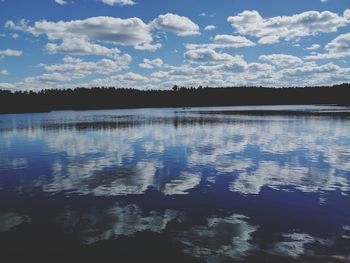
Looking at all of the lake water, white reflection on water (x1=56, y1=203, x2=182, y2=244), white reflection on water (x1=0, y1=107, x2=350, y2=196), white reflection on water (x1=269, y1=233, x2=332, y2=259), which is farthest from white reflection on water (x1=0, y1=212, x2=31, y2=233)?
white reflection on water (x1=269, y1=233, x2=332, y2=259)

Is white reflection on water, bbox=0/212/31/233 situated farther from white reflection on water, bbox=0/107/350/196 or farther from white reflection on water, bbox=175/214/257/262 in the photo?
white reflection on water, bbox=175/214/257/262

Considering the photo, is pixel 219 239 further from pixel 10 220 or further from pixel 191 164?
pixel 191 164

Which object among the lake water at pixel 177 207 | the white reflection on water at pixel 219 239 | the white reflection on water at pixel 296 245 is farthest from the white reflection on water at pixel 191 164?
the white reflection on water at pixel 296 245

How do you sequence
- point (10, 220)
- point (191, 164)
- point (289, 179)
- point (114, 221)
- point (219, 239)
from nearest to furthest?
point (219, 239) < point (114, 221) < point (10, 220) < point (289, 179) < point (191, 164)

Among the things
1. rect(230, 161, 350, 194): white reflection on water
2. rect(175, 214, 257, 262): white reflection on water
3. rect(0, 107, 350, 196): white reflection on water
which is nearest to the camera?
rect(175, 214, 257, 262): white reflection on water

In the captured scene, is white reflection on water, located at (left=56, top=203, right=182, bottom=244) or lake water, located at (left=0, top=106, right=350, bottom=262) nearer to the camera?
lake water, located at (left=0, top=106, right=350, bottom=262)

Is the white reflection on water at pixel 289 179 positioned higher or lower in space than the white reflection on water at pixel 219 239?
higher

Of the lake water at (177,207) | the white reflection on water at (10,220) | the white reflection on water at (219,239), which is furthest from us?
the white reflection on water at (10,220)

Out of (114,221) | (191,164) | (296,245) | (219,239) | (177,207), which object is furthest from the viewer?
(191,164)

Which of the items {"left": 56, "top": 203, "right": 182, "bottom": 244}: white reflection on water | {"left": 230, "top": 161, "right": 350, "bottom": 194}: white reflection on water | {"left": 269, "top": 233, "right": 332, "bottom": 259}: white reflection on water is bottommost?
{"left": 269, "top": 233, "right": 332, "bottom": 259}: white reflection on water

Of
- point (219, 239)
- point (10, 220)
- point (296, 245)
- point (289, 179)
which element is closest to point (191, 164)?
point (289, 179)

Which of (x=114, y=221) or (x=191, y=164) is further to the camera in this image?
(x=191, y=164)

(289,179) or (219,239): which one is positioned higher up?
(289,179)

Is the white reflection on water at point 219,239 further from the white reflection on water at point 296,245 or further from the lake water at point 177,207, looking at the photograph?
the white reflection on water at point 296,245
